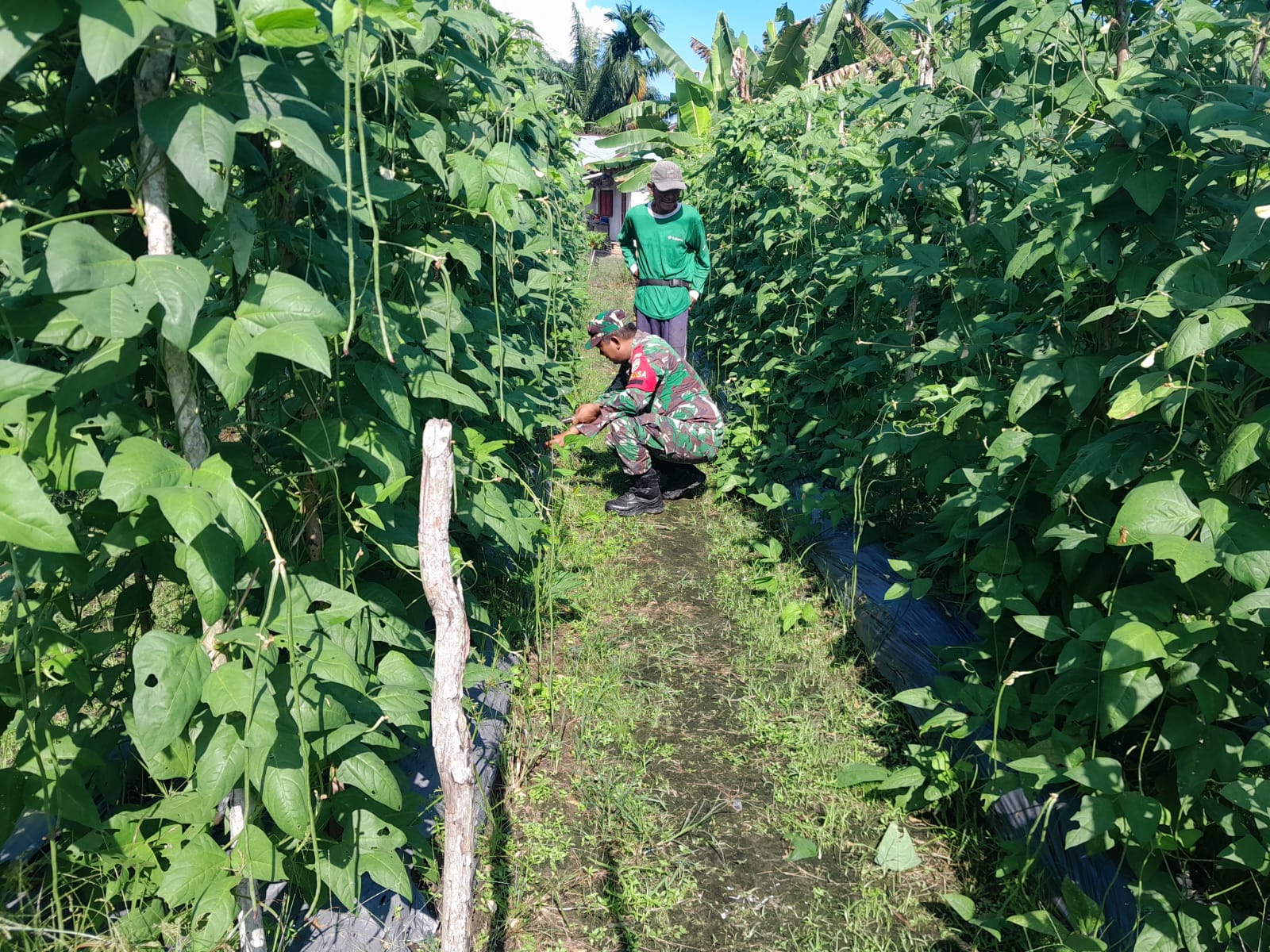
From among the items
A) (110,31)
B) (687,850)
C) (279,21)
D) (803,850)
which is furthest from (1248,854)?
(110,31)

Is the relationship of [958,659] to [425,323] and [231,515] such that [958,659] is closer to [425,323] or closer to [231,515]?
[425,323]

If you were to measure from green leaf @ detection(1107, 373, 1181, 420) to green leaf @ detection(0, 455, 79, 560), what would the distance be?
2150 mm

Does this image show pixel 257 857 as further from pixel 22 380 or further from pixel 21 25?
pixel 21 25

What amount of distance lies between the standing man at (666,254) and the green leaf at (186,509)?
527cm

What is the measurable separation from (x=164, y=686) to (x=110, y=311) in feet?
2.03

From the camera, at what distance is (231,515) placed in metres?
1.48

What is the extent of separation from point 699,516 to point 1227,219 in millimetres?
3440

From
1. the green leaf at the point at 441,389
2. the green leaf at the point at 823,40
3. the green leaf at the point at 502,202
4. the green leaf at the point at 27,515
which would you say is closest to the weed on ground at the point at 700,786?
the green leaf at the point at 441,389

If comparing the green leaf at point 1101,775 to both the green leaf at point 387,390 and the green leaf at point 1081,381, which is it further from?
the green leaf at point 387,390

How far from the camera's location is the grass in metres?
2.41

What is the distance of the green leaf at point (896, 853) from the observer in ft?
8.29

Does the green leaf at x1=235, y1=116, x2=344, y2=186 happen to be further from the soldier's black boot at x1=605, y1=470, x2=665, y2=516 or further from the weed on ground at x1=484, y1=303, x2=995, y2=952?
the soldier's black boot at x1=605, y1=470, x2=665, y2=516

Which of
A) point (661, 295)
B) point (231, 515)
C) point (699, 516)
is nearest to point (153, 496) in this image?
point (231, 515)

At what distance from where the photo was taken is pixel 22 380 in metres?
1.30
